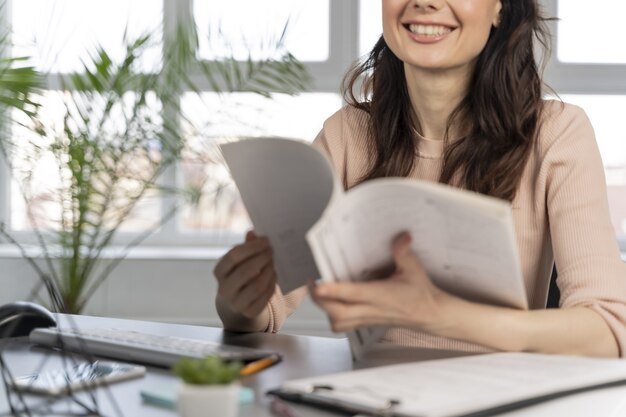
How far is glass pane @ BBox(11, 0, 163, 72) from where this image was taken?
3977 millimetres

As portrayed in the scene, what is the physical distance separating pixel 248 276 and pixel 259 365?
0.26m

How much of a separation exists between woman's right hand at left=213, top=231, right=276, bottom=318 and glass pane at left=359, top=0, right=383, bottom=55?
8.67 ft

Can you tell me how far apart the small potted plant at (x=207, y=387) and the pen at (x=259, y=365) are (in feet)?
1.20

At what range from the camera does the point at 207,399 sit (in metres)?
0.80

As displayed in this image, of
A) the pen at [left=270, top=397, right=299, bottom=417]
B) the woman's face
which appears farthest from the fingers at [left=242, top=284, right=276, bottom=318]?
the woman's face

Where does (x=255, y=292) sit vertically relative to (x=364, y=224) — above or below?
below

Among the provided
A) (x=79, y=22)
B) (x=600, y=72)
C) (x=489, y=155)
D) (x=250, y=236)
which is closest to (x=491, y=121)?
(x=489, y=155)

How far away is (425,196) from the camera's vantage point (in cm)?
107

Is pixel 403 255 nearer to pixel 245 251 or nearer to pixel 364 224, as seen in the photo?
pixel 364 224

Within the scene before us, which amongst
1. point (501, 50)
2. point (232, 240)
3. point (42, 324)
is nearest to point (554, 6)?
point (232, 240)

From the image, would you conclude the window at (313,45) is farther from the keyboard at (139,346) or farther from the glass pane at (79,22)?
the keyboard at (139,346)

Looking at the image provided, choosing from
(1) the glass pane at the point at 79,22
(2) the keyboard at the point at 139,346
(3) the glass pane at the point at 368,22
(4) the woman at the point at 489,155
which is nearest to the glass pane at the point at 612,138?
(3) the glass pane at the point at 368,22

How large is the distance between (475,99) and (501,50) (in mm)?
109

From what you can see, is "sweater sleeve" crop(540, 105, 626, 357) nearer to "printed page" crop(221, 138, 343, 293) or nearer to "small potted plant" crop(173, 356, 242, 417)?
"printed page" crop(221, 138, 343, 293)
